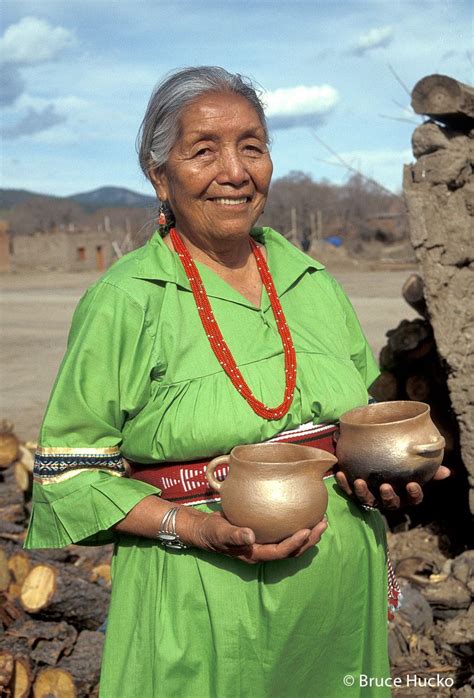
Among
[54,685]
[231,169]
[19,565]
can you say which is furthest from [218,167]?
[19,565]

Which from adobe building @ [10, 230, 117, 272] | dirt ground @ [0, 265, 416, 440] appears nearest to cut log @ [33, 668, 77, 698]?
dirt ground @ [0, 265, 416, 440]

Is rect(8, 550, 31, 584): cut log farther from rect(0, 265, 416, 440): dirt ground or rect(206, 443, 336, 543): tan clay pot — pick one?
rect(0, 265, 416, 440): dirt ground

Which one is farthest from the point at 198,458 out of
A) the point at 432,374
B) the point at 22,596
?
the point at 432,374

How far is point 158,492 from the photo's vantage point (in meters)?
1.94

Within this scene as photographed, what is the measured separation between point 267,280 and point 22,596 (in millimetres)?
2175

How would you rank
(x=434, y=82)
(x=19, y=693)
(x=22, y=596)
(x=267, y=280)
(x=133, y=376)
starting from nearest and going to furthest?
(x=133, y=376), (x=267, y=280), (x=19, y=693), (x=22, y=596), (x=434, y=82)

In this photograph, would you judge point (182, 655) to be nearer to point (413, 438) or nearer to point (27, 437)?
point (413, 438)

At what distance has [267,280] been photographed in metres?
2.19

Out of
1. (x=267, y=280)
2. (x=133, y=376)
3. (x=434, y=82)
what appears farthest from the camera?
(x=434, y=82)

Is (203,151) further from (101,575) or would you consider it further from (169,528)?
(101,575)

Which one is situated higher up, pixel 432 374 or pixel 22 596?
pixel 432 374

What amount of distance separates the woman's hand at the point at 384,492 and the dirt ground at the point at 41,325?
5.19 m

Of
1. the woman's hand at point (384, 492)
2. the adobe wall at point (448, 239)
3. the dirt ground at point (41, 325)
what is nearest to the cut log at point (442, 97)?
the adobe wall at point (448, 239)

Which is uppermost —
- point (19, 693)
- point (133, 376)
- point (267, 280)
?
point (267, 280)
